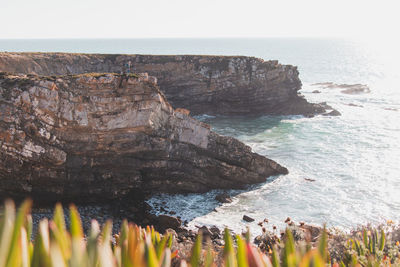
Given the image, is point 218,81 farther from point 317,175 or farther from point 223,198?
point 223,198

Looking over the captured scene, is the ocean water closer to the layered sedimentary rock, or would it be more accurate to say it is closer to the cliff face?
the layered sedimentary rock

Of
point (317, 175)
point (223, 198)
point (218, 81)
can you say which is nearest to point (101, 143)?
point (223, 198)

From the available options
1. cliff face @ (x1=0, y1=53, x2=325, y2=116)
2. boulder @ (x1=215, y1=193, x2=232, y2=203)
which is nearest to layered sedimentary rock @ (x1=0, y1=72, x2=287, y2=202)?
boulder @ (x1=215, y1=193, x2=232, y2=203)

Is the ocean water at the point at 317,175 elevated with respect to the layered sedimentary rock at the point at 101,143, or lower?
lower

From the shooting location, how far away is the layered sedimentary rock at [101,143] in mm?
17109

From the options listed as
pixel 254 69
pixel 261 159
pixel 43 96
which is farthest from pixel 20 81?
pixel 254 69

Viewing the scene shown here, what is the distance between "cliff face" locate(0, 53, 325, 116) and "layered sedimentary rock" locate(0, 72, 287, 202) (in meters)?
24.1

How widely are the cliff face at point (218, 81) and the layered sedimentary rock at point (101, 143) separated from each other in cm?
2412

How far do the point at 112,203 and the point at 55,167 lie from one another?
4.19 metres

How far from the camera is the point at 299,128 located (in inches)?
1606

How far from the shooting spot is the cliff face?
43.8 m

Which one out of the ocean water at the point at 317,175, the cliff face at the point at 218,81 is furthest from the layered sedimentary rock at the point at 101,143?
the cliff face at the point at 218,81

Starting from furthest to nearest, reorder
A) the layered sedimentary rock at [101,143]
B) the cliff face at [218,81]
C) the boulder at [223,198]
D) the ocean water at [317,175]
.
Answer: the cliff face at [218,81] → the boulder at [223,198] → the ocean water at [317,175] → the layered sedimentary rock at [101,143]

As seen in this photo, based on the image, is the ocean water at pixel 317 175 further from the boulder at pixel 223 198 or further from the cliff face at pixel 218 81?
the cliff face at pixel 218 81
